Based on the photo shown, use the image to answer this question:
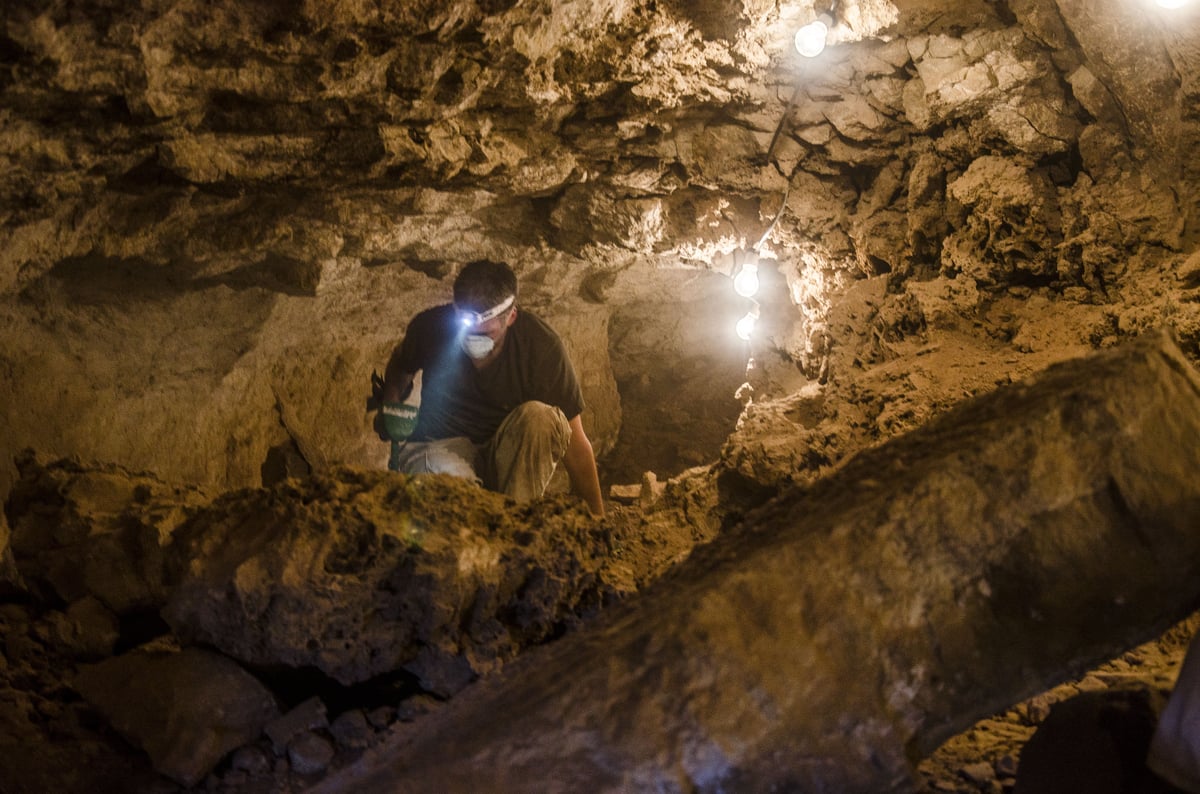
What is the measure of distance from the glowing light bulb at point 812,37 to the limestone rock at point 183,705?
313 centimetres

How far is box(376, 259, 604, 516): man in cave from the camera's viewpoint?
3.81 metres

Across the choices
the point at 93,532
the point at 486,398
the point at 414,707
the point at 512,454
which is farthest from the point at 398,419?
the point at 414,707

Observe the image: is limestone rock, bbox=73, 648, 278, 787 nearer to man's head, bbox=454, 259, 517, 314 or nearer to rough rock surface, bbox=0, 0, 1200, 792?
rough rock surface, bbox=0, 0, 1200, 792

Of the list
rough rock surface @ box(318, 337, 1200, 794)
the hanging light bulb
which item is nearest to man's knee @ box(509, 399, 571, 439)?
the hanging light bulb

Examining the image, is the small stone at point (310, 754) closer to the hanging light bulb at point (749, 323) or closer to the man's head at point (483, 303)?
the man's head at point (483, 303)

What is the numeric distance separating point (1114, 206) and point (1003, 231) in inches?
16.7

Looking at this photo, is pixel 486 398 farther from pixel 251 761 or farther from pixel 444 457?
pixel 251 761

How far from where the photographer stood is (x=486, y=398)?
12.9 feet

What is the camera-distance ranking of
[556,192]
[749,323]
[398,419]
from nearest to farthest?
[398,419] → [556,192] → [749,323]

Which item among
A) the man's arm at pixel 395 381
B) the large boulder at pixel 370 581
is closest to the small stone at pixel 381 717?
the large boulder at pixel 370 581

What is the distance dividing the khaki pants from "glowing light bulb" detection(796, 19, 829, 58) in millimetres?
1892

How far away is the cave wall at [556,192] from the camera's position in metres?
2.67

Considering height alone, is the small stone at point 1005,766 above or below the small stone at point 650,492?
below

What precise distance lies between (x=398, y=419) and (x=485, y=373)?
461mm
